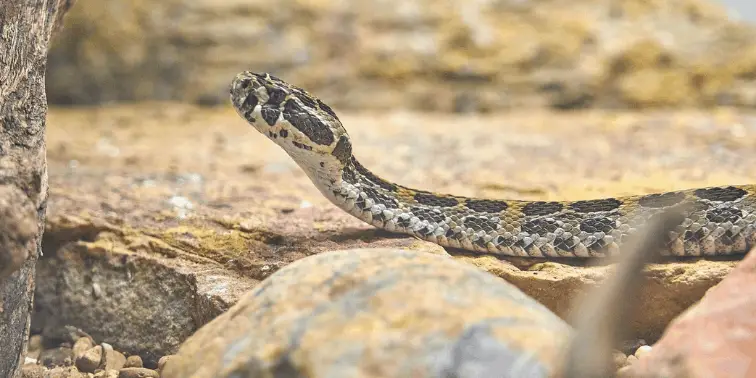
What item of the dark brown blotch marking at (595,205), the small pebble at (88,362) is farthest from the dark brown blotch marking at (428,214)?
the small pebble at (88,362)

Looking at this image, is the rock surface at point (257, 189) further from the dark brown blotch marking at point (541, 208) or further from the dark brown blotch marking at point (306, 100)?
the dark brown blotch marking at point (306, 100)

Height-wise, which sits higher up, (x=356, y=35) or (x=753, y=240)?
(x=356, y=35)

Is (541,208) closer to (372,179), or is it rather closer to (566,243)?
(566,243)

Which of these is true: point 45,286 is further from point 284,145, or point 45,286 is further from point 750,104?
point 750,104

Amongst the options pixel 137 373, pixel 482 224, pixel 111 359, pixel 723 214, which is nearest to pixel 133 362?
pixel 111 359

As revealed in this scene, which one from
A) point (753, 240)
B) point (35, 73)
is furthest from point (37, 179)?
point (753, 240)

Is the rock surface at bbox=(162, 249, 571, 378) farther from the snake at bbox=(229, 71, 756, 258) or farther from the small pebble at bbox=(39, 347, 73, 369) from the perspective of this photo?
the small pebble at bbox=(39, 347, 73, 369)
